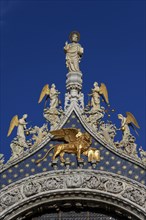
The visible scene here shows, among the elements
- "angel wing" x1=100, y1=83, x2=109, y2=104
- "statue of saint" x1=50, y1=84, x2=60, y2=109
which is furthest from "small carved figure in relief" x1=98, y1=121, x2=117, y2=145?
"statue of saint" x1=50, y1=84, x2=60, y2=109

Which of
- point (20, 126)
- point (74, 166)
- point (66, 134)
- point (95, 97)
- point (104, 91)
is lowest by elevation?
point (74, 166)

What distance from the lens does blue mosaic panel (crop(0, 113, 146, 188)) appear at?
14688 mm

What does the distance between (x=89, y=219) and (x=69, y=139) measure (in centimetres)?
150

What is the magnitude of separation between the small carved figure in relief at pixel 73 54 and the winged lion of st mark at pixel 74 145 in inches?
59.6

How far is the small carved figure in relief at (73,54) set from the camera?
53.0ft

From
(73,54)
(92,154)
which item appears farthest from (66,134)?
(73,54)

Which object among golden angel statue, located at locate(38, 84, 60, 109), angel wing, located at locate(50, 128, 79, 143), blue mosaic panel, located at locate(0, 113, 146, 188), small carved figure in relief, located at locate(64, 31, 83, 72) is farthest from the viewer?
small carved figure in relief, located at locate(64, 31, 83, 72)

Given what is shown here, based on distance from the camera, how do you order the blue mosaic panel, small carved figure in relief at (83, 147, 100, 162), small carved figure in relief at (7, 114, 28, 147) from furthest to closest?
small carved figure in relief at (7, 114, 28, 147), small carved figure in relief at (83, 147, 100, 162), the blue mosaic panel

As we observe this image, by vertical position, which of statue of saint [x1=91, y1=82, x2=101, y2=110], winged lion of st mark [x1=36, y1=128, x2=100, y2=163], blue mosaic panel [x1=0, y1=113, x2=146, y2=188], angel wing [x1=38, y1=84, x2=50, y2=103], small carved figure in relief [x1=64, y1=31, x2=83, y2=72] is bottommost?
blue mosaic panel [x1=0, y1=113, x2=146, y2=188]

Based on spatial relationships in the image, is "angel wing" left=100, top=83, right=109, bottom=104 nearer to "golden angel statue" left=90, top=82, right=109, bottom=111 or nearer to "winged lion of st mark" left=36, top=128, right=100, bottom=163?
"golden angel statue" left=90, top=82, right=109, bottom=111

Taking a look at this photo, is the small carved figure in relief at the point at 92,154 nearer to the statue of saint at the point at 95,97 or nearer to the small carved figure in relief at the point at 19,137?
the statue of saint at the point at 95,97

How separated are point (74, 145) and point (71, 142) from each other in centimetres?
10

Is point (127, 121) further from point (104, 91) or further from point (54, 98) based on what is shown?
point (54, 98)

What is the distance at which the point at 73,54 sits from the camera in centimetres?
1633
